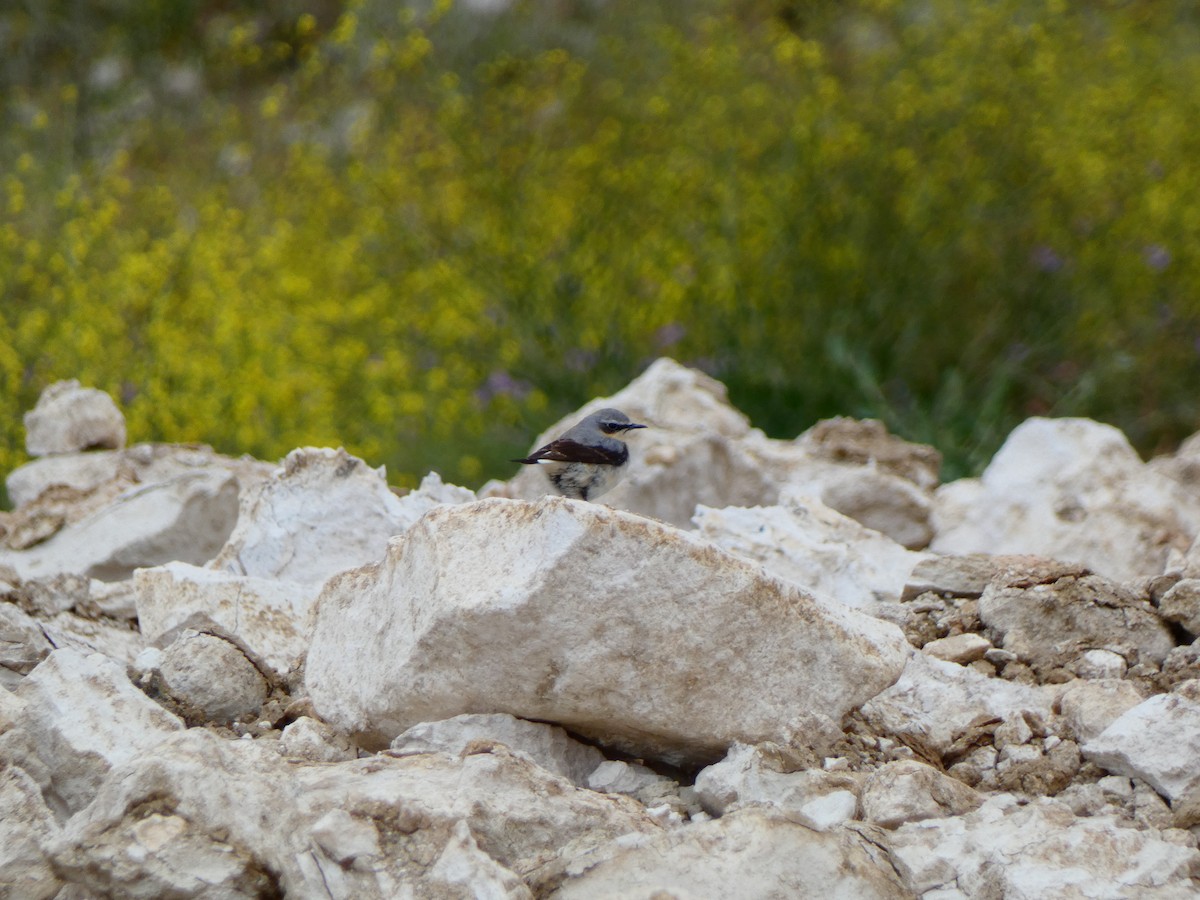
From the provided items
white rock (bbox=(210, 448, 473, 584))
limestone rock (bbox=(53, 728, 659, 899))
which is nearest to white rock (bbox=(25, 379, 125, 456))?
white rock (bbox=(210, 448, 473, 584))

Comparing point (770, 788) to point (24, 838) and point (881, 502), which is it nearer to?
point (24, 838)

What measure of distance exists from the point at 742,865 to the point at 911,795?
459mm

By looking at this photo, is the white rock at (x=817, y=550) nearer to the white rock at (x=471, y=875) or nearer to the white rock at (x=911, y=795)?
the white rock at (x=911, y=795)

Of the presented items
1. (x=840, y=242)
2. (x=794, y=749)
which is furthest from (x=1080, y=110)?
(x=794, y=749)

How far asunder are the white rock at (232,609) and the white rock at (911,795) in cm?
144

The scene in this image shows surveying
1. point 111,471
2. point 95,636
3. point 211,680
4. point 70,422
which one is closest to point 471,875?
point 211,680

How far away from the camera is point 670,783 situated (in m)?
3.05

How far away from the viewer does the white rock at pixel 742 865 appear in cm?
240

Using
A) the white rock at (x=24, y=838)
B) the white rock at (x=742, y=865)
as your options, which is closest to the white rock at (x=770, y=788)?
the white rock at (x=742, y=865)

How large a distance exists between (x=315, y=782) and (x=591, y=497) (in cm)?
187

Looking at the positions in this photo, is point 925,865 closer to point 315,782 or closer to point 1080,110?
point 315,782

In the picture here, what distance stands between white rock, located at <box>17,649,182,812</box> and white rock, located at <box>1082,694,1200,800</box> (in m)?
1.76

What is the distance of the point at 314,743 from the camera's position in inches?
121

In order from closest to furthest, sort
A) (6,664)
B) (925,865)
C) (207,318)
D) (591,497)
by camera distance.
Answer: (925,865) < (6,664) < (591,497) < (207,318)
